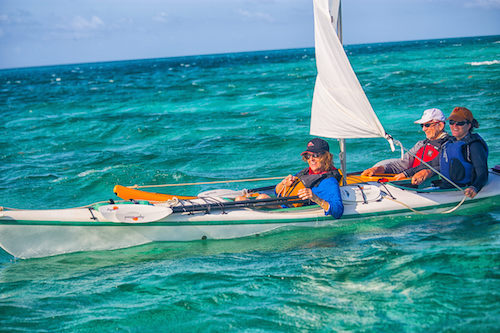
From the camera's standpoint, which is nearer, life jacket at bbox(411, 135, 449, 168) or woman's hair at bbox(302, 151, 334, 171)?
woman's hair at bbox(302, 151, 334, 171)

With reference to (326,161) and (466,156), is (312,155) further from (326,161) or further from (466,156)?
(466,156)

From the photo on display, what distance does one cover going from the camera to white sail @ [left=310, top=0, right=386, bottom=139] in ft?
24.1

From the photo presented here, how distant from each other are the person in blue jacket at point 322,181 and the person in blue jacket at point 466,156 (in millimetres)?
1946

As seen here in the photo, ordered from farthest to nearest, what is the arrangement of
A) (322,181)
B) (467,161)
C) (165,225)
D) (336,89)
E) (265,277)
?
(467,161) → (165,225) → (322,181) → (336,89) → (265,277)

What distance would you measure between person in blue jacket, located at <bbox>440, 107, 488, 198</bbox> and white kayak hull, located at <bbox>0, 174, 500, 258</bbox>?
0.39 metres

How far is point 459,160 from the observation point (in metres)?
8.05

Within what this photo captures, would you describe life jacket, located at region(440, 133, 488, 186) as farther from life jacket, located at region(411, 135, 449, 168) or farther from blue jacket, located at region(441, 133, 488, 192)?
life jacket, located at region(411, 135, 449, 168)

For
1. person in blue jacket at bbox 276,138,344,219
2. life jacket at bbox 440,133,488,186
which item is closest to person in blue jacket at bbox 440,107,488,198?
life jacket at bbox 440,133,488,186

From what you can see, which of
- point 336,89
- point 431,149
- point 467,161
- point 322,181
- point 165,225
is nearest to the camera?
point 336,89

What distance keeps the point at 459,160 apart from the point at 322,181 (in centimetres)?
234

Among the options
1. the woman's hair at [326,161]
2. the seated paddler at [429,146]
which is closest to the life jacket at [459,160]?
the seated paddler at [429,146]

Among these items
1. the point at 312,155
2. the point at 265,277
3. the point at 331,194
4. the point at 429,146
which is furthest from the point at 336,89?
the point at 265,277

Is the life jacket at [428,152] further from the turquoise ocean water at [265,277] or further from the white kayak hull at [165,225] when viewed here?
the turquoise ocean water at [265,277]

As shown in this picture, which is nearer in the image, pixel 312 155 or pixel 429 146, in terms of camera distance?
pixel 312 155
